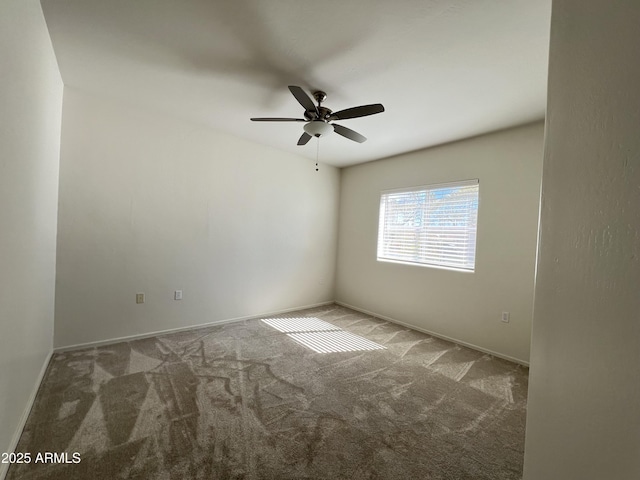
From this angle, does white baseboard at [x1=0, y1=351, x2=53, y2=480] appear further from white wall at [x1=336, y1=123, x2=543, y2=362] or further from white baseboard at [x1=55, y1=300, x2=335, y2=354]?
white wall at [x1=336, y1=123, x2=543, y2=362]

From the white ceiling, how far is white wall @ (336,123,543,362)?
45 centimetres

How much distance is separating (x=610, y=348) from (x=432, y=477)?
131 cm

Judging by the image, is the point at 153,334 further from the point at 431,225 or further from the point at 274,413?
the point at 431,225

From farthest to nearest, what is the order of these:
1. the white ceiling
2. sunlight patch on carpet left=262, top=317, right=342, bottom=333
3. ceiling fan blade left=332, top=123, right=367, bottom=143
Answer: sunlight patch on carpet left=262, top=317, right=342, bottom=333 < ceiling fan blade left=332, top=123, right=367, bottom=143 < the white ceiling

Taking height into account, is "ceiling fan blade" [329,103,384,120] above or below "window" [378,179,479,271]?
above

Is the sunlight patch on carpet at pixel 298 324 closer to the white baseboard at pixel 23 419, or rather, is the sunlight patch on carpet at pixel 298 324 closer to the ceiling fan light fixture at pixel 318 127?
the white baseboard at pixel 23 419

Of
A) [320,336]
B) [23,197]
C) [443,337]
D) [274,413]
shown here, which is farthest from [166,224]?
[443,337]

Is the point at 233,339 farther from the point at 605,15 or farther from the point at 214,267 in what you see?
the point at 605,15

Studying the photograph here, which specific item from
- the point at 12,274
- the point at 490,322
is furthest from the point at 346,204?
the point at 12,274

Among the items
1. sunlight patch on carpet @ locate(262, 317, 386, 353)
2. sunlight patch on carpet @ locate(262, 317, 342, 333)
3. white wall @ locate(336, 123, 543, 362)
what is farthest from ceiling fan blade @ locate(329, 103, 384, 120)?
sunlight patch on carpet @ locate(262, 317, 342, 333)

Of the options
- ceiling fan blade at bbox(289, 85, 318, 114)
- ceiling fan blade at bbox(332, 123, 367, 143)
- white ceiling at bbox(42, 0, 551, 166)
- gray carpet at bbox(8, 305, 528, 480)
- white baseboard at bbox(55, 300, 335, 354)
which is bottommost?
gray carpet at bbox(8, 305, 528, 480)

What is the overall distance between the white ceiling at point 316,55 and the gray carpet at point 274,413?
8.48 feet

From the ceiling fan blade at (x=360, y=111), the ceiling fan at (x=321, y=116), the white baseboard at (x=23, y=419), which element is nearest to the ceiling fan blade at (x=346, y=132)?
the ceiling fan at (x=321, y=116)

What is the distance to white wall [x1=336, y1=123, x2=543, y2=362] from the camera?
9.59ft
